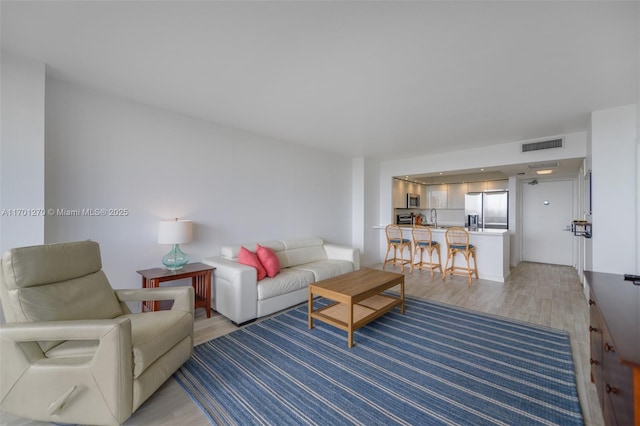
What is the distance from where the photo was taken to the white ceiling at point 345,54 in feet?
5.28

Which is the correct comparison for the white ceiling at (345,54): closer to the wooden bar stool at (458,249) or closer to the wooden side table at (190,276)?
the wooden side table at (190,276)

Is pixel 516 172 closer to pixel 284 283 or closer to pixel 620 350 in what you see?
pixel 284 283

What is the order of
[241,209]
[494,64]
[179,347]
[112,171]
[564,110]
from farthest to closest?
1. [241,209]
2. [564,110]
3. [112,171]
4. [494,64]
5. [179,347]

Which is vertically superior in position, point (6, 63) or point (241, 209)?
point (6, 63)

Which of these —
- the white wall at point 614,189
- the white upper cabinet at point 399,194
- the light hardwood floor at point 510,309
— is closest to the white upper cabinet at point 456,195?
the white upper cabinet at point 399,194

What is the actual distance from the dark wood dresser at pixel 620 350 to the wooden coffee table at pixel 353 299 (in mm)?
1587

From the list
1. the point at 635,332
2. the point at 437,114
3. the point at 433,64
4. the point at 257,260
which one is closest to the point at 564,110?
the point at 437,114

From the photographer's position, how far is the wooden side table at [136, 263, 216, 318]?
2.67 meters

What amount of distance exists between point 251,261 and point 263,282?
0.31 meters

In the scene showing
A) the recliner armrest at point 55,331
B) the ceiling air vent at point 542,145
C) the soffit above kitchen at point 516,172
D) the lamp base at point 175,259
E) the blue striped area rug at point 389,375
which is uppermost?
the ceiling air vent at point 542,145

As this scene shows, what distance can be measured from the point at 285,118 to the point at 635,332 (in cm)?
344

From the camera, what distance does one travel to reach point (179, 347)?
6.40ft

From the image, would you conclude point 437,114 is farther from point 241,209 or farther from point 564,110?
point 241,209

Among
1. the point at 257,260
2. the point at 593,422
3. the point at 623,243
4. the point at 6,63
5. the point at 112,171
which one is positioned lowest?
the point at 593,422
